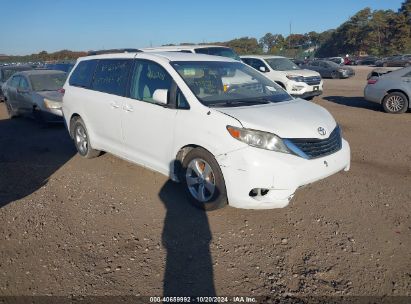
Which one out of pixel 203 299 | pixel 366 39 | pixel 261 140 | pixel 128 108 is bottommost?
pixel 203 299

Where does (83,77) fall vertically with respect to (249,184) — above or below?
above

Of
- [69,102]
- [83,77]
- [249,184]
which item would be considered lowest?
[249,184]

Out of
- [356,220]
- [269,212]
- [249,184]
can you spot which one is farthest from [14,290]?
[356,220]

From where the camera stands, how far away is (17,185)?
5.04 metres

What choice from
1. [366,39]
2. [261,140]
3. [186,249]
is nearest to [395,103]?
[261,140]

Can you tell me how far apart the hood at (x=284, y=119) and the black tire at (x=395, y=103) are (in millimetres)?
6914

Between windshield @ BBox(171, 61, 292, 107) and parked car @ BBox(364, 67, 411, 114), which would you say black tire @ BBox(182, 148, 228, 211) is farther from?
parked car @ BBox(364, 67, 411, 114)

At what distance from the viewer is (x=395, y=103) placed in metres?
9.91

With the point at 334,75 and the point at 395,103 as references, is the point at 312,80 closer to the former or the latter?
the point at 395,103

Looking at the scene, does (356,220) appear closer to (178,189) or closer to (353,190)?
(353,190)

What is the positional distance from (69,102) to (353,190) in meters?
4.83

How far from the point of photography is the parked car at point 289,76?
40.4 ft

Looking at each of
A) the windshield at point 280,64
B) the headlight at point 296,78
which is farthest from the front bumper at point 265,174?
the windshield at point 280,64

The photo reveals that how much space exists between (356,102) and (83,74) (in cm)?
1023
